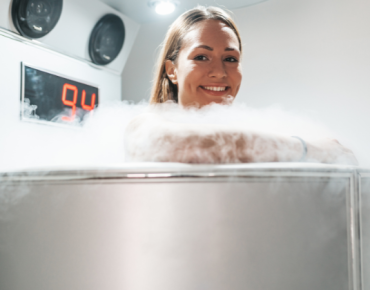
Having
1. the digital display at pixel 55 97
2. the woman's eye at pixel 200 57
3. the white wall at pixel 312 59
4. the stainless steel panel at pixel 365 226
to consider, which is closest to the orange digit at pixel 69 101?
the digital display at pixel 55 97

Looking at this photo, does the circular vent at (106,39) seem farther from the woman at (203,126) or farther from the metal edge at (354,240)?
the metal edge at (354,240)

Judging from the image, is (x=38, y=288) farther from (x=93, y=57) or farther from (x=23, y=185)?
(x=93, y=57)

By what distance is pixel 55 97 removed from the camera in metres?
1.82

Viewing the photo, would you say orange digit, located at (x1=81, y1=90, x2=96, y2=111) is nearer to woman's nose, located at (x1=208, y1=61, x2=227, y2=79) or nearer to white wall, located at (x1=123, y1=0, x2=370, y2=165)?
white wall, located at (x1=123, y1=0, x2=370, y2=165)

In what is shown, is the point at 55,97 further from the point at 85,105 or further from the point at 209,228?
the point at 209,228

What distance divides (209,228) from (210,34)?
57 centimetres

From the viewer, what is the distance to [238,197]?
0.46 metres

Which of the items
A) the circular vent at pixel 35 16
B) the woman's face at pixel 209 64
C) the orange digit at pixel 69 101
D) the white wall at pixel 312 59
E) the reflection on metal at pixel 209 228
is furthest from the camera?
the orange digit at pixel 69 101

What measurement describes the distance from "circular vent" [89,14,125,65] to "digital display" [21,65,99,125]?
20 centimetres

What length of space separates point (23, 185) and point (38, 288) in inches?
6.2

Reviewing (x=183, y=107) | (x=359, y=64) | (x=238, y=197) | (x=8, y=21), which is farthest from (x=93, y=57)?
(x=238, y=197)

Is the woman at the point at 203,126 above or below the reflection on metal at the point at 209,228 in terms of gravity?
above

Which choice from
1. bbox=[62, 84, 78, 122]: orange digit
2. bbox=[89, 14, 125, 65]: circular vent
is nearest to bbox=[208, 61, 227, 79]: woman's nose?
Answer: bbox=[62, 84, 78, 122]: orange digit

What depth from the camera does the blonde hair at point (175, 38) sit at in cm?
92
